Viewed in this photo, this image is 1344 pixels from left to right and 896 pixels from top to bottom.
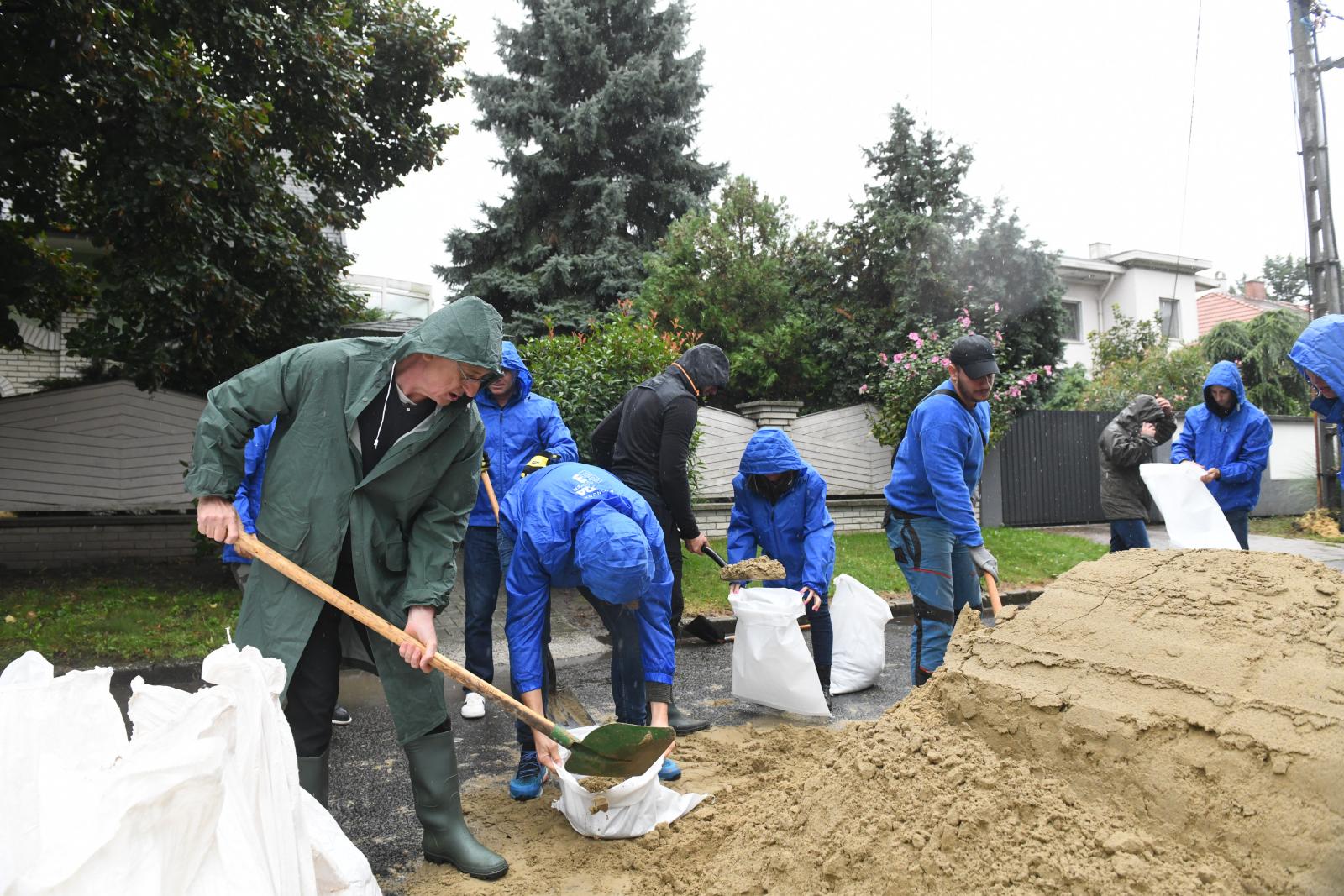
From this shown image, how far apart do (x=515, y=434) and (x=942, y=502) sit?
202 centimetres

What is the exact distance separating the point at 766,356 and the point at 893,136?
3917mm

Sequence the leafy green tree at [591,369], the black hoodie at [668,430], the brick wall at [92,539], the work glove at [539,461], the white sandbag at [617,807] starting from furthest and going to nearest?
the brick wall at [92,539], the leafy green tree at [591,369], the black hoodie at [668,430], the work glove at [539,461], the white sandbag at [617,807]

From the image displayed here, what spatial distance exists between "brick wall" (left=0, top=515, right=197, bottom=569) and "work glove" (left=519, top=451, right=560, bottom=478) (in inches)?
223

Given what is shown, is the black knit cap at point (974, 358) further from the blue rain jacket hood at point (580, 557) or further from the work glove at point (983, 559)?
the blue rain jacket hood at point (580, 557)

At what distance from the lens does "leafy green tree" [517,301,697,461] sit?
7.43m

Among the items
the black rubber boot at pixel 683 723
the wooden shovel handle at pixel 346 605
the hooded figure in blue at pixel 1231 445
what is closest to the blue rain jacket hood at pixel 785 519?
the black rubber boot at pixel 683 723

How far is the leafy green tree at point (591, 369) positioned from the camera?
7426 mm

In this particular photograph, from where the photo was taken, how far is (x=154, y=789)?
1605 millimetres

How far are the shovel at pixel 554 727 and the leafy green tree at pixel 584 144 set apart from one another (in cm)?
1326

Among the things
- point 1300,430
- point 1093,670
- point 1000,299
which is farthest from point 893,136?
point 1093,670

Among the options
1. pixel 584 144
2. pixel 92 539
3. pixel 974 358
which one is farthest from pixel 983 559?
pixel 584 144

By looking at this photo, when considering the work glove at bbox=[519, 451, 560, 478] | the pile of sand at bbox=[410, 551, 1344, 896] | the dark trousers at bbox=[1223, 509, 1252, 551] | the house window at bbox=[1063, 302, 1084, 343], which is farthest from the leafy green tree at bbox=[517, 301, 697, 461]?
the house window at bbox=[1063, 302, 1084, 343]

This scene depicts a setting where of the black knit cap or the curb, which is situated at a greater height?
the black knit cap

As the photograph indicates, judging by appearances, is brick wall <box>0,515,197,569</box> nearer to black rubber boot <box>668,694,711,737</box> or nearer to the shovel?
black rubber boot <box>668,694,711,737</box>
